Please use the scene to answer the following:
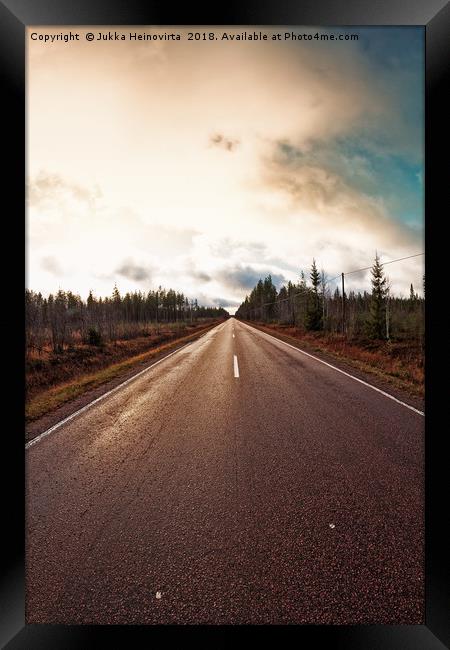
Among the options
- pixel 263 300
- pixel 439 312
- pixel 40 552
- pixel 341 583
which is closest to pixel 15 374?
pixel 40 552

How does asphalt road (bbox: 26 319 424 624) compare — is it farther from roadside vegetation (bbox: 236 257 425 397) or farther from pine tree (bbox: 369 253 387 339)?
pine tree (bbox: 369 253 387 339)

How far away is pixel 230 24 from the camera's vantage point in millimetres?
1920

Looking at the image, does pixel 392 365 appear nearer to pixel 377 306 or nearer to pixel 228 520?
pixel 228 520

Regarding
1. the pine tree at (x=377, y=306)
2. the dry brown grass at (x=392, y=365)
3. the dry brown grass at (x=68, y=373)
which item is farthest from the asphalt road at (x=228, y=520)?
the pine tree at (x=377, y=306)

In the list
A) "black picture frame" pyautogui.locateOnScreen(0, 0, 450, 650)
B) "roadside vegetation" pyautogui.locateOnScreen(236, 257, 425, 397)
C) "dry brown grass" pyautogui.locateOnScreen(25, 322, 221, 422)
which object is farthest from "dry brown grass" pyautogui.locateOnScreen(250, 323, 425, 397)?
"dry brown grass" pyautogui.locateOnScreen(25, 322, 221, 422)

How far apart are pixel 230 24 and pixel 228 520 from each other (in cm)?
393

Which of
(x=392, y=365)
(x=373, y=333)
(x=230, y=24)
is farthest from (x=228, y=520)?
(x=373, y=333)

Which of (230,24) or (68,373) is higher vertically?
(230,24)

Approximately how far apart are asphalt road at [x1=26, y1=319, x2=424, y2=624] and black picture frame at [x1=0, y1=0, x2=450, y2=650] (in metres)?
0.14

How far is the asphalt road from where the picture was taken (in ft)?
5.58

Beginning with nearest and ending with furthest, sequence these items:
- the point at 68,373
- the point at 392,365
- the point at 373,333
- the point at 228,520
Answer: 1. the point at 228,520
2. the point at 392,365
3. the point at 68,373
4. the point at 373,333

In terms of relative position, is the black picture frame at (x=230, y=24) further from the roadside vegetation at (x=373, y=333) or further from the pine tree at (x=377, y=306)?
the pine tree at (x=377, y=306)

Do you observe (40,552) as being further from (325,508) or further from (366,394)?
(366,394)

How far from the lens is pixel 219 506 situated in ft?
8.23
